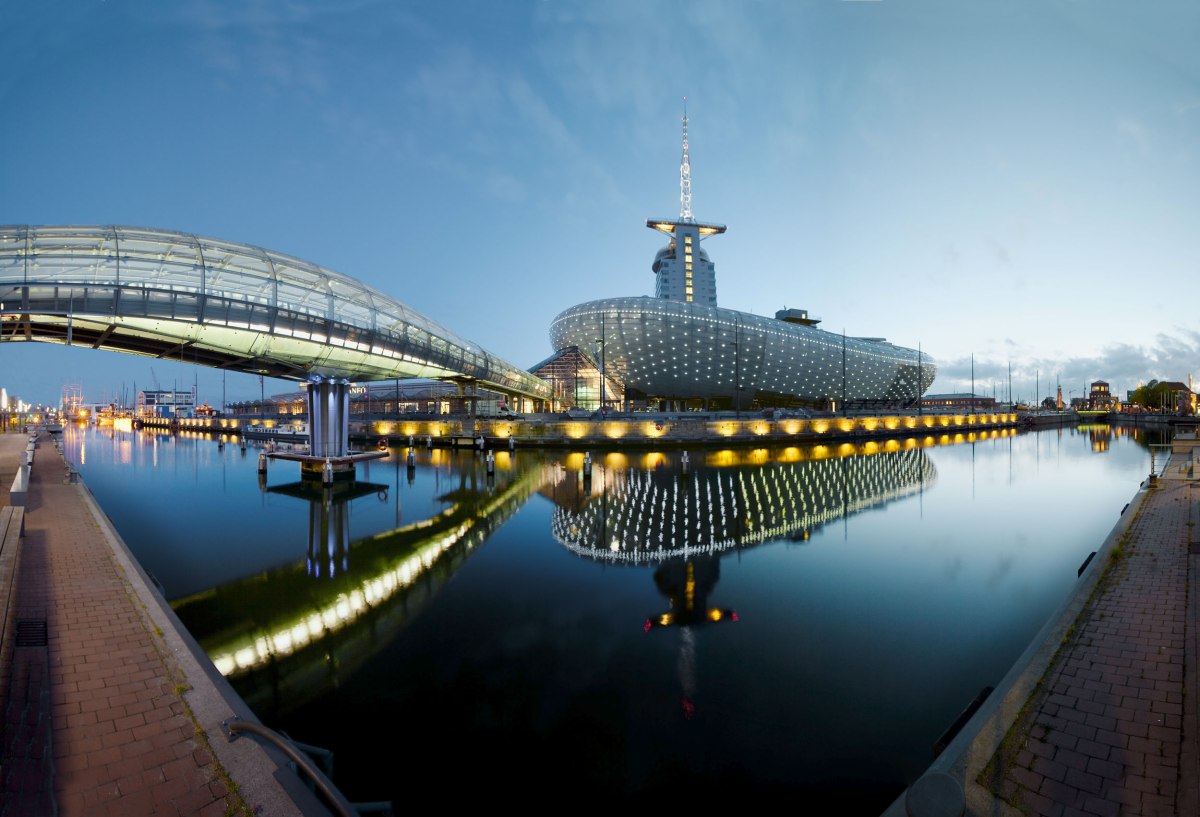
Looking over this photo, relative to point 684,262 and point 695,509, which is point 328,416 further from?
point 684,262

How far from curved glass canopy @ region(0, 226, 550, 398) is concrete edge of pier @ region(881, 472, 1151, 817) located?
2065cm

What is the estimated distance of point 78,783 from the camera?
375cm

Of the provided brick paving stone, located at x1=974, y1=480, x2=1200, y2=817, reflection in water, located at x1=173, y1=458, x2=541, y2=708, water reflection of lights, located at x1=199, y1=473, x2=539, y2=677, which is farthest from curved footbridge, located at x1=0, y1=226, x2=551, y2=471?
brick paving stone, located at x1=974, y1=480, x2=1200, y2=817

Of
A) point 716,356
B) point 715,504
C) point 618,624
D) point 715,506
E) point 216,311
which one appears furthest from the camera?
point 716,356

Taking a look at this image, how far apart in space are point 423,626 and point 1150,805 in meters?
8.16

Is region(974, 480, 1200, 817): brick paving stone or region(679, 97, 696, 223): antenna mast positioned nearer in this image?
region(974, 480, 1200, 817): brick paving stone

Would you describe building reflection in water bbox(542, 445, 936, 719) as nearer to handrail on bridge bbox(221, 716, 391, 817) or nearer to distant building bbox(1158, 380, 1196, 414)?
handrail on bridge bbox(221, 716, 391, 817)

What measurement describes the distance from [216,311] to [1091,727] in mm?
22173

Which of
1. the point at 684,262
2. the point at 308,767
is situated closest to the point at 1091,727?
the point at 308,767

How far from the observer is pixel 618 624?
856 centimetres

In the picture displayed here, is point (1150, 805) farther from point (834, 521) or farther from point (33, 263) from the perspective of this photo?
point (33, 263)

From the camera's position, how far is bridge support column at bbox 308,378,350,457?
78.5 ft

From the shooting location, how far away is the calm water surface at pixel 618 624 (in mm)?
5250

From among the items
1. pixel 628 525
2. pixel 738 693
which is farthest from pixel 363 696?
pixel 628 525
